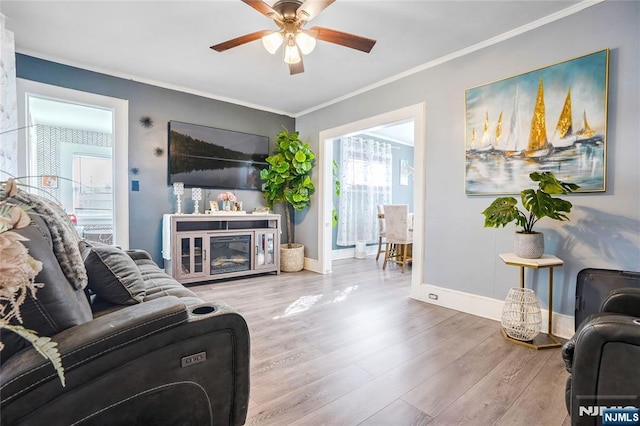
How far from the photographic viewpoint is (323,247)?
454 cm

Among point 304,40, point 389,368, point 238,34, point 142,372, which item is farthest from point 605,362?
point 238,34

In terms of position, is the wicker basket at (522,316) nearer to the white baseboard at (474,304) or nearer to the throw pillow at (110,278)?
the white baseboard at (474,304)

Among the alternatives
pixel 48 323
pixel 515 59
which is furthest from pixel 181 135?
pixel 515 59

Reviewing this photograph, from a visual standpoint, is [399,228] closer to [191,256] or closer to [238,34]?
[191,256]

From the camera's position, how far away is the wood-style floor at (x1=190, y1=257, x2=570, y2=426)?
4.82 ft

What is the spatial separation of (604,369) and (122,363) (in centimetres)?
171

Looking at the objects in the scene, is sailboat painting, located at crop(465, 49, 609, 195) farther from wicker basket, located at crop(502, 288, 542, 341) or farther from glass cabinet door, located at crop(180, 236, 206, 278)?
glass cabinet door, located at crop(180, 236, 206, 278)

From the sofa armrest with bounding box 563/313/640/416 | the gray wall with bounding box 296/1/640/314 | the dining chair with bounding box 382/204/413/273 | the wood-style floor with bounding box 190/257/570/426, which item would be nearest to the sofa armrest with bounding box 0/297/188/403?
the wood-style floor with bounding box 190/257/570/426

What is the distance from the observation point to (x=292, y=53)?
229 cm

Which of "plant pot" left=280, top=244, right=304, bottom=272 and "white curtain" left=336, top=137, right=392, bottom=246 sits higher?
"white curtain" left=336, top=137, right=392, bottom=246

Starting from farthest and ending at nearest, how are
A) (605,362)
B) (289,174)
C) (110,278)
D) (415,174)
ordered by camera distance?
(289,174) → (415,174) → (110,278) → (605,362)

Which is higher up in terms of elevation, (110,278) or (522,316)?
(110,278)

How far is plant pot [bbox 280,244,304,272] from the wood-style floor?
1412mm

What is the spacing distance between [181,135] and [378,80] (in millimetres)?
2659
